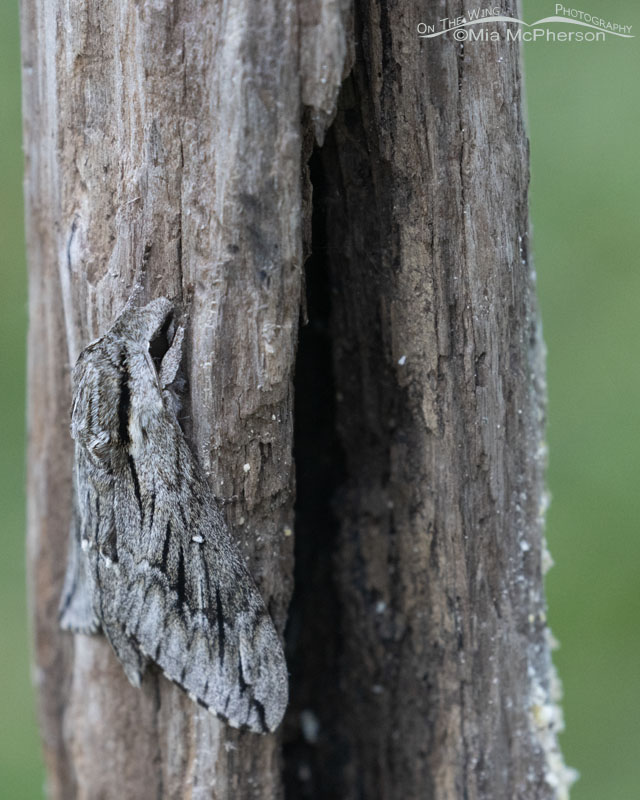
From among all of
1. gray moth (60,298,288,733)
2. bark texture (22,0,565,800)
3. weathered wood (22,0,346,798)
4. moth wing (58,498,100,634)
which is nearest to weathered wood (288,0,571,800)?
bark texture (22,0,565,800)

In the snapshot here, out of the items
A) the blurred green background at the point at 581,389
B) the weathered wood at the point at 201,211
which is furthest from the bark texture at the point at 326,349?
the blurred green background at the point at 581,389

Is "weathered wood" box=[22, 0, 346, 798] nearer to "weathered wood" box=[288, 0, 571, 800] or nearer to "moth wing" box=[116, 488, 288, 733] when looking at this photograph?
"moth wing" box=[116, 488, 288, 733]

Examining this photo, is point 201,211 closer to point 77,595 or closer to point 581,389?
point 77,595

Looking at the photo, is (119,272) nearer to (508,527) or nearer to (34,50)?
(34,50)

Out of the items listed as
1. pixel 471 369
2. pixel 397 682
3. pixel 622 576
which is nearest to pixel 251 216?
pixel 471 369

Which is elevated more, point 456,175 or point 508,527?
point 456,175

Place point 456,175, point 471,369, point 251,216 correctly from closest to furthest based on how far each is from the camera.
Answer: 1. point 251,216
2. point 456,175
3. point 471,369
